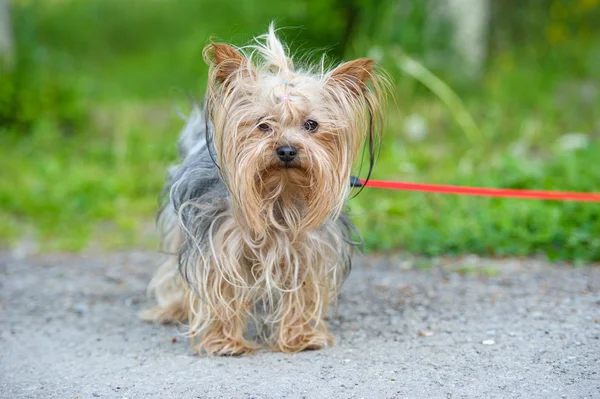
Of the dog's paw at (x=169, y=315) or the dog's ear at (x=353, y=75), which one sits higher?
the dog's ear at (x=353, y=75)

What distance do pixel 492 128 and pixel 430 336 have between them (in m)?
4.94

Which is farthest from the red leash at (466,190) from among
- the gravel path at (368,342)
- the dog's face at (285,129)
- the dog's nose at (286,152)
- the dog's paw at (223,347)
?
the dog's paw at (223,347)

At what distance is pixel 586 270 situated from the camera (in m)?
6.12

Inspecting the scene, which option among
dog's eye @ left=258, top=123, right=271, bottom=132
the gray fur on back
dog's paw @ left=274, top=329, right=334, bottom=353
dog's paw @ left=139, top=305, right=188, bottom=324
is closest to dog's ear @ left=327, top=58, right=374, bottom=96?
dog's eye @ left=258, top=123, right=271, bottom=132

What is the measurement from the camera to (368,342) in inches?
186

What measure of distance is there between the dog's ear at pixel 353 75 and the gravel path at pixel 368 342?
4.72 ft

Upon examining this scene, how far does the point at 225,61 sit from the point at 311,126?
21.3 inches

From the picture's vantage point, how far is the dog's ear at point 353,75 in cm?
429

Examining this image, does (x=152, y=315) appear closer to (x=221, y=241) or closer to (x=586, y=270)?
(x=221, y=241)

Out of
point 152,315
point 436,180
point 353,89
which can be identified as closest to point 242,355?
point 152,315

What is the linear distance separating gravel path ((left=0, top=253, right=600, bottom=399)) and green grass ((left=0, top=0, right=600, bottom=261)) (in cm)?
55

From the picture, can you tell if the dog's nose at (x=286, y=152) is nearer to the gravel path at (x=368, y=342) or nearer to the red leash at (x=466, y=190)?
the gravel path at (x=368, y=342)

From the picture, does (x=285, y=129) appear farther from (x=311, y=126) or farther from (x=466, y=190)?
(x=466, y=190)

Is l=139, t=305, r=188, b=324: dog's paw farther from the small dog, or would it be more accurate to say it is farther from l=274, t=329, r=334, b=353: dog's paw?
l=274, t=329, r=334, b=353: dog's paw
